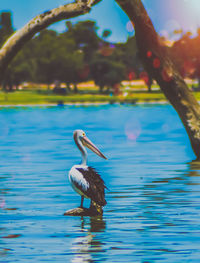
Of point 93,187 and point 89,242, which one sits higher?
point 93,187

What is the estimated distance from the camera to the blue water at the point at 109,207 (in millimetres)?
10633

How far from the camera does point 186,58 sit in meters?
111

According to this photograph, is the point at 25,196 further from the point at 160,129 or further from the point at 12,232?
the point at 160,129

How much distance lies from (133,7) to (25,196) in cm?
710

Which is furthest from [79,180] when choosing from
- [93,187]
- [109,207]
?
[109,207]

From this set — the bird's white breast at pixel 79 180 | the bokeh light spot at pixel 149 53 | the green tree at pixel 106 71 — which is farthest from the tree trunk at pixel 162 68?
the green tree at pixel 106 71

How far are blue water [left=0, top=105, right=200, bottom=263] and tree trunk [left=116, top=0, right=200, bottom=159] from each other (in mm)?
1322

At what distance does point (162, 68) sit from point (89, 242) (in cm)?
1105

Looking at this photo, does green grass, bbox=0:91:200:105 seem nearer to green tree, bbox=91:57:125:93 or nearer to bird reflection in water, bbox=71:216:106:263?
green tree, bbox=91:57:125:93

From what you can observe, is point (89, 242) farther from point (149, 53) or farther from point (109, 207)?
point (149, 53)

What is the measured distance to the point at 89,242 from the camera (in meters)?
11.2

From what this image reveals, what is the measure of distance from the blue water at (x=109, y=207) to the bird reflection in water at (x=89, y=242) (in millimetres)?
13

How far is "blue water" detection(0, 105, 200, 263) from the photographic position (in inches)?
419

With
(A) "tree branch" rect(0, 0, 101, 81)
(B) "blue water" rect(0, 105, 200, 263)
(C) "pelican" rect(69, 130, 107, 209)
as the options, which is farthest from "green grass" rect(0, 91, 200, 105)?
(C) "pelican" rect(69, 130, 107, 209)
